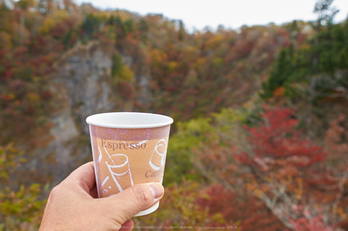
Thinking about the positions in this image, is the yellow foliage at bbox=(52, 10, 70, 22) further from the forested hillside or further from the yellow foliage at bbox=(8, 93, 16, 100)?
the yellow foliage at bbox=(8, 93, 16, 100)

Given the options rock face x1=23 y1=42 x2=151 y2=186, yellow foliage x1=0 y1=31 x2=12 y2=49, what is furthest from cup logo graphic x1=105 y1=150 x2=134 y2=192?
yellow foliage x1=0 y1=31 x2=12 y2=49

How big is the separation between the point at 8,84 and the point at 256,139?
691 inches

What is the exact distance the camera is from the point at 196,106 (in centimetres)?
2139

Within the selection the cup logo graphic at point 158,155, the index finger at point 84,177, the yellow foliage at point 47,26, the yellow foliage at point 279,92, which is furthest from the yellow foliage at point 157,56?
the cup logo graphic at point 158,155

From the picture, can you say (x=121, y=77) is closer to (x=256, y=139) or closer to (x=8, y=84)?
(x=8, y=84)

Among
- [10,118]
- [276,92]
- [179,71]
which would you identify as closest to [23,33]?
[10,118]

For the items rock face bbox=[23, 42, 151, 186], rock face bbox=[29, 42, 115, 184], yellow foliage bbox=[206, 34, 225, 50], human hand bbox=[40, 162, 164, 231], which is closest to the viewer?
human hand bbox=[40, 162, 164, 231]

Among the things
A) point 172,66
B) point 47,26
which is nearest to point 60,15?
point 47,26

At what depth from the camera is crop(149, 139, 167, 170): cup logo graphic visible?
0.93 meters

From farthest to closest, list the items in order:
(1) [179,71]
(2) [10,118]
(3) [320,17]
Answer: (1) [179,71] < (2) [10,118] < (3) [320,17]

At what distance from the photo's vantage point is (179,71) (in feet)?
85.4

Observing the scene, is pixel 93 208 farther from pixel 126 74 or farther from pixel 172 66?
pixel 172 66

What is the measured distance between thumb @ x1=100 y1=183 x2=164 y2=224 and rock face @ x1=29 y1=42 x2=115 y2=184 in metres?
15.5

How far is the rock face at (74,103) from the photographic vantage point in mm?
15406
